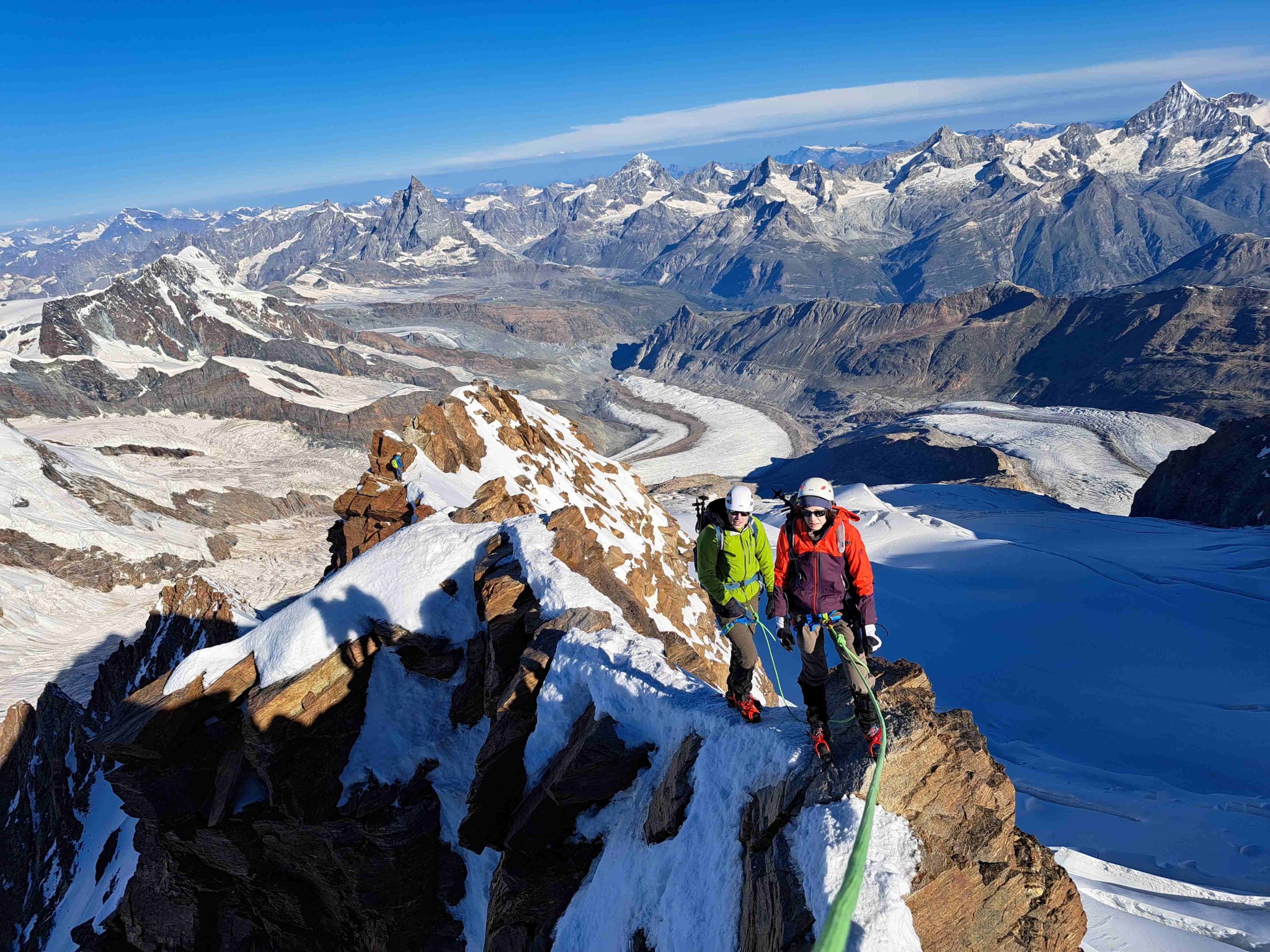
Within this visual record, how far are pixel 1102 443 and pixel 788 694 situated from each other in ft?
454

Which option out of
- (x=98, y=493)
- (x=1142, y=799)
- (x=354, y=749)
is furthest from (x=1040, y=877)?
(x=98, y=493)

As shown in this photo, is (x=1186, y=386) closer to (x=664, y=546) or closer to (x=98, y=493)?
(x=664, y=546)

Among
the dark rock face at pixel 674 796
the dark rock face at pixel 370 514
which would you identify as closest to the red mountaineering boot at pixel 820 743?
the dark rock face at pixel 674 796

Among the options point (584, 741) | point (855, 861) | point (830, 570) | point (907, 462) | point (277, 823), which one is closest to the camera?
point (855, 861)

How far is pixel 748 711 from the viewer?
1038cm

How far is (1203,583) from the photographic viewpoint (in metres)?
41.6

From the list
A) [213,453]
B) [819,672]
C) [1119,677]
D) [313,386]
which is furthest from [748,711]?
[313,386]

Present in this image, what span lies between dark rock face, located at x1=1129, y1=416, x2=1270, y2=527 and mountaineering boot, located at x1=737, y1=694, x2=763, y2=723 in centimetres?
7959

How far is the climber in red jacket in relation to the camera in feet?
30.3

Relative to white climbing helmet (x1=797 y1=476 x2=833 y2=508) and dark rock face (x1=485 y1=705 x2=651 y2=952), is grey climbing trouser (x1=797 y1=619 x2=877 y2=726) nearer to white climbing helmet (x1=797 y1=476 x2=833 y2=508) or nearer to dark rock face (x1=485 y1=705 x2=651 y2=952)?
white climbing helmet (x1=797 y1=476 x2=833 y2=508)

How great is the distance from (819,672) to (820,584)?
3.93 feet

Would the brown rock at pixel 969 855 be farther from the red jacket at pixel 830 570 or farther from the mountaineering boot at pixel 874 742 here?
the red jacket at pixel 830 570

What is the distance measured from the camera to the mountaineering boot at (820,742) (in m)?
8.66

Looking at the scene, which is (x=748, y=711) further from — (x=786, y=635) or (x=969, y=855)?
(x=969, y=855)
